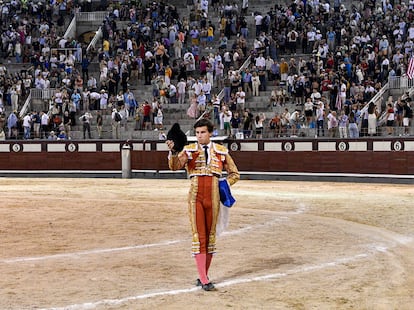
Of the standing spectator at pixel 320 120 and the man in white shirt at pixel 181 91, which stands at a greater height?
the man in white shirt at pixel 181 91

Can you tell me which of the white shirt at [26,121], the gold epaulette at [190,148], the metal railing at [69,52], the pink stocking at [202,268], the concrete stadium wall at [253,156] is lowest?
the pink stocking at [202,268]

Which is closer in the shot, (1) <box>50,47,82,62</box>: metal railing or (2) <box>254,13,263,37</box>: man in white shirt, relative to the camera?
(2) <box>254,13,263,37</box>: man in white shirt

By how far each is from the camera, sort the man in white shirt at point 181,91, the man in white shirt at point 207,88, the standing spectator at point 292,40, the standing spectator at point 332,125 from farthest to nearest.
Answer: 1. the standing spectator at point 292,40
2. the man in white shirt at point 181,91
3. the man in white shirt at point 207,88
4. the standing spectator at point 332,125

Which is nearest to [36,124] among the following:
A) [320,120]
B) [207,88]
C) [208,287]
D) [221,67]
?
[207,88]

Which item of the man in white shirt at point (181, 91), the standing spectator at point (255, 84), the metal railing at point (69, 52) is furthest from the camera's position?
the metal railing at point (69, 52)

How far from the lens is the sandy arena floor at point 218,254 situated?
6.51 m

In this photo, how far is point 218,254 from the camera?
8.72m

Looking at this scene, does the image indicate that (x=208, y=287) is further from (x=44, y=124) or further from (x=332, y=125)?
(x=44, y=124)

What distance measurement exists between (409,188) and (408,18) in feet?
33.0

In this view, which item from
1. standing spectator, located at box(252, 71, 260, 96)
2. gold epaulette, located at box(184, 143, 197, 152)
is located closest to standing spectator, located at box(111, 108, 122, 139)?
standing spectator, located at box(252, 71, 260, 96)

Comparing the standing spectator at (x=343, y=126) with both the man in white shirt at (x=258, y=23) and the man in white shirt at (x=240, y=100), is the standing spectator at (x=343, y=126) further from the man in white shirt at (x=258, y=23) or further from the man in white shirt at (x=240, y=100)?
the man in white shirt at (x=258, y=23)

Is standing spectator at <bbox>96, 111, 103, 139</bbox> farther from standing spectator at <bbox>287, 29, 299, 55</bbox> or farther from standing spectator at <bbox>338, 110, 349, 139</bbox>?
standing spectator at <bbox>338, 110, 349, 139</bbox>

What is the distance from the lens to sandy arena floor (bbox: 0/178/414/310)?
6512 mm

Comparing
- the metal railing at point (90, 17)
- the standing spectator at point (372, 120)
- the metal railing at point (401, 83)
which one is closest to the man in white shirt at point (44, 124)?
the metal railing at point (90, 17)
